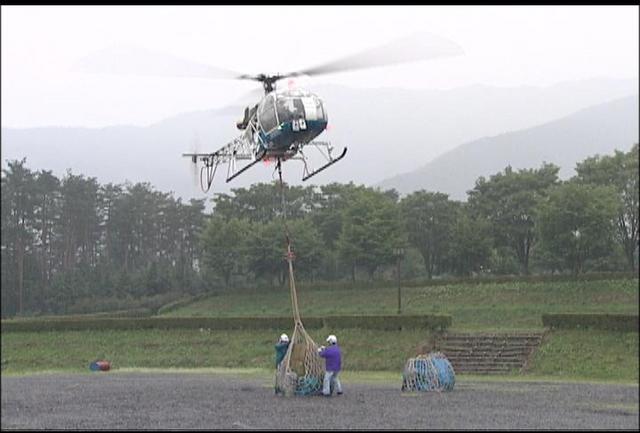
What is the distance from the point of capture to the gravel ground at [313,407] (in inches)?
583

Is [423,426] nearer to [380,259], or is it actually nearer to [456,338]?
[456,338]

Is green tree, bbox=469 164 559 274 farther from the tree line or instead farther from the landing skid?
the landing skid

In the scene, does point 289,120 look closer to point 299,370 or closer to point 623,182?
point 299,370

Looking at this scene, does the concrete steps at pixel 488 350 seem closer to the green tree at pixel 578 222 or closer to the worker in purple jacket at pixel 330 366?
the worker in purple jacket at pixel 330 366

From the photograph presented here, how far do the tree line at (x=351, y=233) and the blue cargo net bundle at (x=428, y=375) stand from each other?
29.5 meters

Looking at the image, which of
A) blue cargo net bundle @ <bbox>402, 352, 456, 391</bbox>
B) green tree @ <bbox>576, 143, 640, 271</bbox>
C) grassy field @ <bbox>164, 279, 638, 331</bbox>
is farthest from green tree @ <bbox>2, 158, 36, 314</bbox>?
green tree @ <bbox>576, 143, 640, 271</bbox>

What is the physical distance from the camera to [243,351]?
133ft

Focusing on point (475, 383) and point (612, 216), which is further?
point (612, 216)

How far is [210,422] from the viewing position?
15.1 meters

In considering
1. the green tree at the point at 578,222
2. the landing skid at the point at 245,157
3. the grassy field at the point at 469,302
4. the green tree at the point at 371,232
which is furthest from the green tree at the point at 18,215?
the green tree at the point at 578,222

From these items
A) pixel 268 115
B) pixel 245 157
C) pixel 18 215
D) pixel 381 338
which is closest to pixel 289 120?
pixel 268 115

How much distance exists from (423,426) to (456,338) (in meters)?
24.6

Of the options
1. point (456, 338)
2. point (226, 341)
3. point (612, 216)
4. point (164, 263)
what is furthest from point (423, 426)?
point (164, 263)

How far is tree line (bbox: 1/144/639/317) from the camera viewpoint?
190 ft
